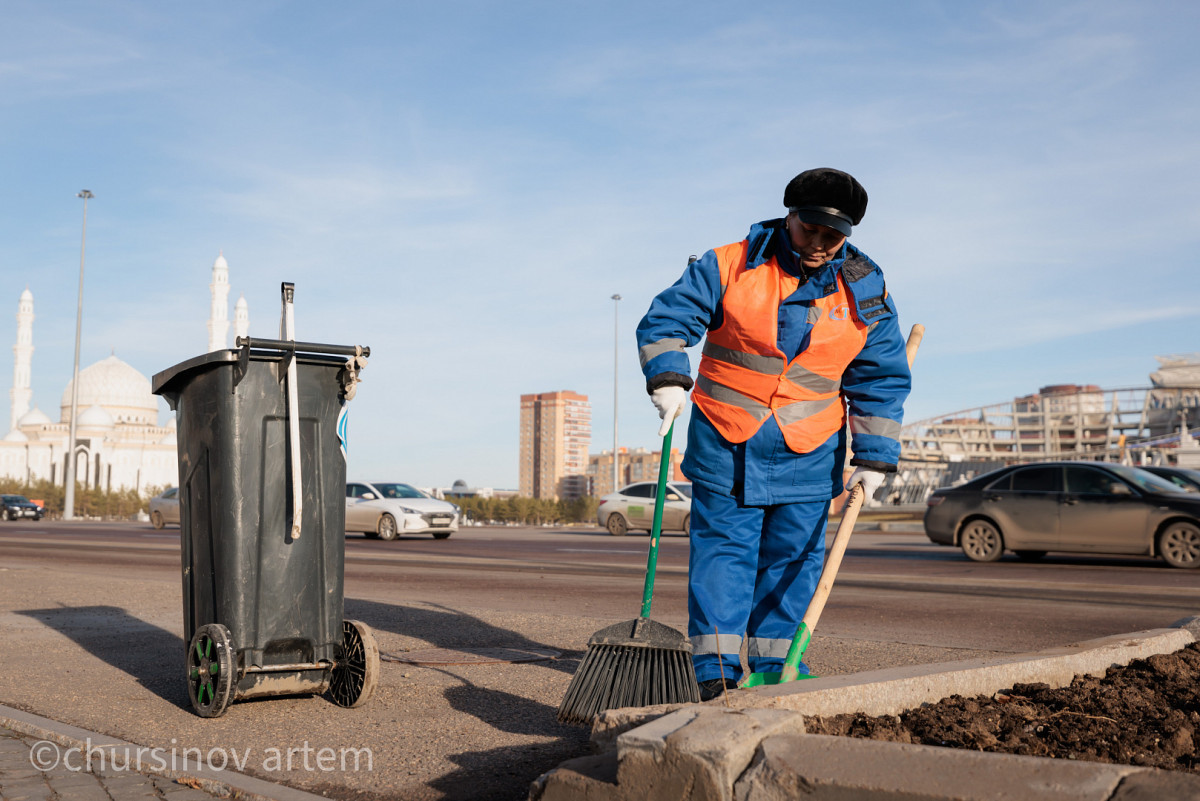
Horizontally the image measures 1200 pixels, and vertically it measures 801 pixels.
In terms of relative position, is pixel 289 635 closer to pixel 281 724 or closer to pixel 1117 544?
pixel 281 724

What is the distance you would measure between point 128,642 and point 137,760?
3333 mm

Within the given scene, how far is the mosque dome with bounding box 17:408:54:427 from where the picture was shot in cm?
9944

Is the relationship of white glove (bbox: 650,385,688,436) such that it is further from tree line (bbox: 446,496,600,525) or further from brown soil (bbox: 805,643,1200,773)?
tree line (bbox: 446,496,600,525)

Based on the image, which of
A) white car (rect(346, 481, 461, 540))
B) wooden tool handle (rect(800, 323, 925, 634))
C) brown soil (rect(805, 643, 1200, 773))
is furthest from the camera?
white car (rect(346, 481, 461, 540))

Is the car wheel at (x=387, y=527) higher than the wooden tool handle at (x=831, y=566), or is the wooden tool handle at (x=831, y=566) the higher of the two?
the wooden tool handle at (x=831, y=566)

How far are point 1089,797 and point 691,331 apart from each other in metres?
2.27

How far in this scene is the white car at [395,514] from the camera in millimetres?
22250

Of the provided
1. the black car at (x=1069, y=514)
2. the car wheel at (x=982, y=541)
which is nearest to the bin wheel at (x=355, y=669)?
the black car at (x=1069, y=514)

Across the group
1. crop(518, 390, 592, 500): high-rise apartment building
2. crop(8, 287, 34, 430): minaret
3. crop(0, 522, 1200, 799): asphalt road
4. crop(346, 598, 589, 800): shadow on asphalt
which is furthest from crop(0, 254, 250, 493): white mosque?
crop(346, 598, 589, 800): shadow on asphalt

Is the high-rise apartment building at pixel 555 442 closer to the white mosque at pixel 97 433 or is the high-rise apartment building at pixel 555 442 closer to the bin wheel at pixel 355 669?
the white mosque at pixel 97 433

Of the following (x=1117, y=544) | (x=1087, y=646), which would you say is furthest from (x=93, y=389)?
(x=1087, y=646)

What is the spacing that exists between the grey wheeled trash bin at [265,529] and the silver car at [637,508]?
20312 mm

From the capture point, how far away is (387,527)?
73.6 ft

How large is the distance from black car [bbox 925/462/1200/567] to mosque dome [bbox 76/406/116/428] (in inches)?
3435
